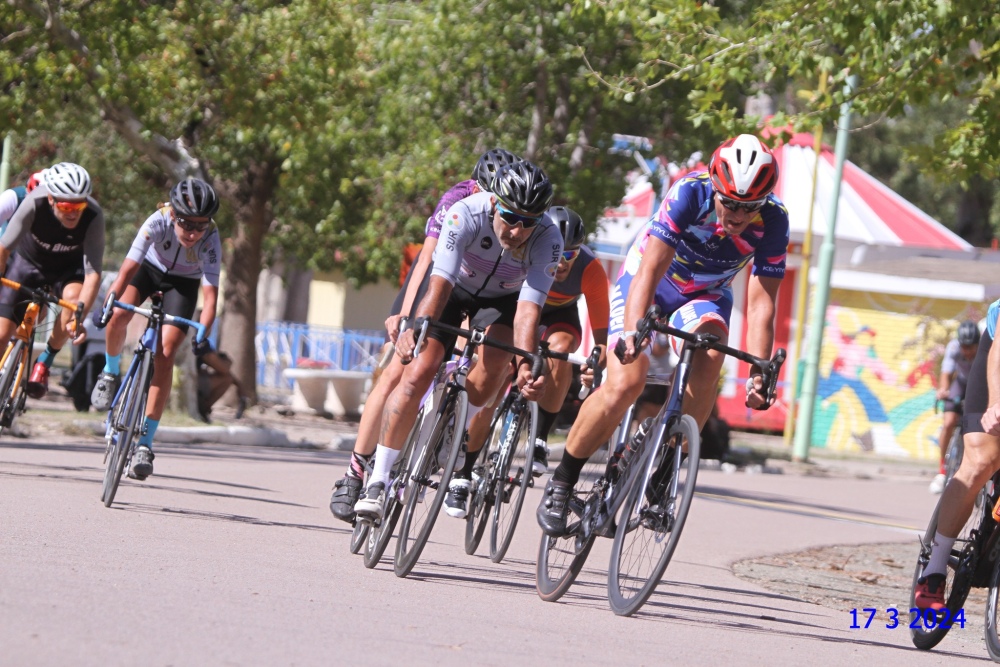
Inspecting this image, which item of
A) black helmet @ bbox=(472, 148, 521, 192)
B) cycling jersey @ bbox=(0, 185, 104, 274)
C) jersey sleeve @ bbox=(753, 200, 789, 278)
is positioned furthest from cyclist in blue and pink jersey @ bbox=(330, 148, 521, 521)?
cycling jersey @ bbox=(0, 185, 104, 274)

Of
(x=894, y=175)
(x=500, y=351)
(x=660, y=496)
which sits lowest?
(x=660, y=496)

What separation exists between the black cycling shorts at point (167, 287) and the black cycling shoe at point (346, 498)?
9.15 feet

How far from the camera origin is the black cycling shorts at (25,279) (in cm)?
1055

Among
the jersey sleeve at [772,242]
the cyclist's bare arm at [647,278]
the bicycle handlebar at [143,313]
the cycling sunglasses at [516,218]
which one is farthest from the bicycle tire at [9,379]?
the jersey sleeve at [772,242]

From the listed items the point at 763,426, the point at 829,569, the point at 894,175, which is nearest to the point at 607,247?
the point at 763,426

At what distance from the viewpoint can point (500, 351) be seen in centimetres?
790

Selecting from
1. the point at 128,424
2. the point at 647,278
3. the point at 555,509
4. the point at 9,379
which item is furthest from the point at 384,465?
the point at 9,379

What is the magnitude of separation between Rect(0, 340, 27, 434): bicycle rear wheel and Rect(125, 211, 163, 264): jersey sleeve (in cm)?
130

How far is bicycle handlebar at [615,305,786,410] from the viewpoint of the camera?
6.77 m

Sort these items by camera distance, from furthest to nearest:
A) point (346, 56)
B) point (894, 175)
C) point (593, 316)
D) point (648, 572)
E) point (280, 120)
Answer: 1. point (894, 175)
2. point (346, 56)
3. point (280, 120)
4. point (593, 316)
5. point (648, 572)

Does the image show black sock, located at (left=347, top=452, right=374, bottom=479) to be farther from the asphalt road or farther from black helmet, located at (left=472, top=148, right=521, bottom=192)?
black helmet, located at (left=472, top=148, right=521, bottom=192)

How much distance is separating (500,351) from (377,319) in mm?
32857

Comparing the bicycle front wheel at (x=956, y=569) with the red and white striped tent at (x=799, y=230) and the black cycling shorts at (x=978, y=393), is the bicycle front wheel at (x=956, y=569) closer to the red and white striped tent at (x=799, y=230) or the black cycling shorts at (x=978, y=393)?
the black cycling shorts at (x=978, y=393)

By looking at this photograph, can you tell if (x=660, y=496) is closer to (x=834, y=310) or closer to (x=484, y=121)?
(x=484, y=121)
